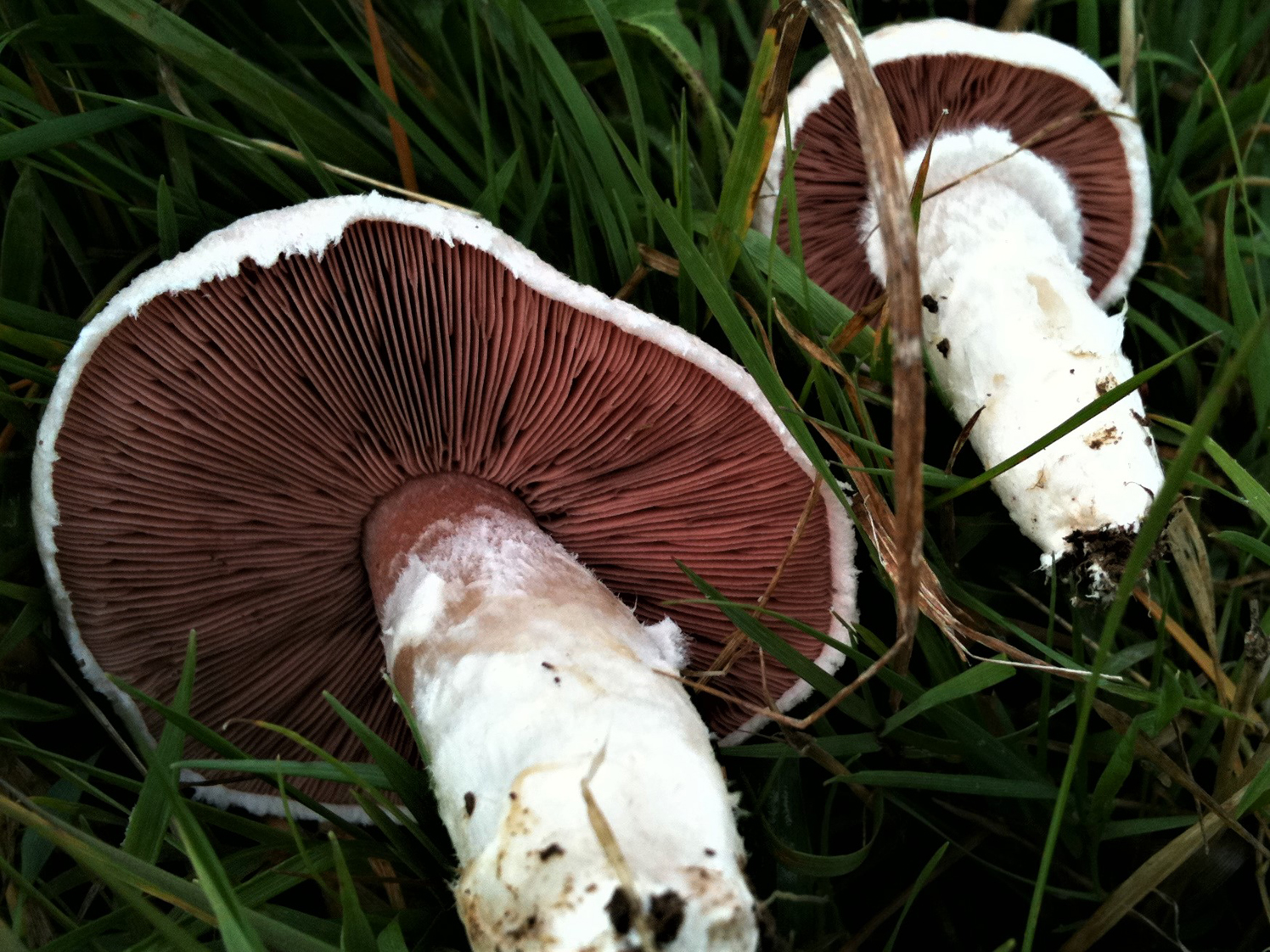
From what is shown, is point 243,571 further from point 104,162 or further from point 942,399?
point 942,399

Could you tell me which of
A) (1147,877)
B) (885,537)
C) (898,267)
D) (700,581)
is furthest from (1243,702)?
(898,267)

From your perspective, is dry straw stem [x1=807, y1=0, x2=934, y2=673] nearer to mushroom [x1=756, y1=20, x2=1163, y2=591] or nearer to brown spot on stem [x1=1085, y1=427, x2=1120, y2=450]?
mushroom [x1=756, y1=20, x2=1163, y2=591]

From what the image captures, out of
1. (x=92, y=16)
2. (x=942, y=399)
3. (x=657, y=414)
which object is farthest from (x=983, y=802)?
(x=92, y=16)

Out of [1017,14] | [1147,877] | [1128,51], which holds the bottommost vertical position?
[1147,877]

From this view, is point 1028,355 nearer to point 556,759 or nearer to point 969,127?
point 969,127

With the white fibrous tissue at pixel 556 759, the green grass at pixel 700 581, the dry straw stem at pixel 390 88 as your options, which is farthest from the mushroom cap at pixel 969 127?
the white fibrous tissue at pixel 556 759

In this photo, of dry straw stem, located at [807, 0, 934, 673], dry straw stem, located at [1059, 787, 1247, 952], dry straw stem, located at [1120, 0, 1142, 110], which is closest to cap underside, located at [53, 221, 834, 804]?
dry straw stem, located at [807, 0, 934, 673]
